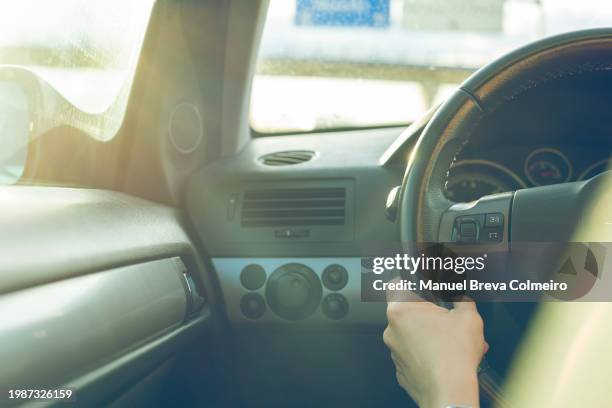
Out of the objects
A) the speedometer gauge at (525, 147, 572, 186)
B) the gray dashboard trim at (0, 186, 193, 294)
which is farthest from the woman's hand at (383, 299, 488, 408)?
the speedometer gauge at (525, 147, 572, 186)

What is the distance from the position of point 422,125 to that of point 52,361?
1226mm

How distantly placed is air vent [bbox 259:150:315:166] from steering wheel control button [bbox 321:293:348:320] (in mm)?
509

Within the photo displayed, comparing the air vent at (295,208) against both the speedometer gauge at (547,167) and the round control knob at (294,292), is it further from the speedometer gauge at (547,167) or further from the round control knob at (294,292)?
the speedometer gauge at (547,167)

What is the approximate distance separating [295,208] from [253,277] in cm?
27

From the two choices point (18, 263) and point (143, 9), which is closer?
point (18, 263)

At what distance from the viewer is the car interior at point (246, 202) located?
54.2 inches

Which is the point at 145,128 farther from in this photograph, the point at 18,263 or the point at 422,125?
the point at 18,263

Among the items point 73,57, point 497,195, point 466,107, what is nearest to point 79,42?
point 73,57

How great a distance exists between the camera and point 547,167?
2.09 m

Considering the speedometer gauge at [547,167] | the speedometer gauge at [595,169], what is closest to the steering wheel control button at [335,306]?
the speedometer gauge at [547,167]

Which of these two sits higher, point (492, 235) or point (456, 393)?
point (492, 235)

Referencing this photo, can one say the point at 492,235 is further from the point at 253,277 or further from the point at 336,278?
the point at 253,277

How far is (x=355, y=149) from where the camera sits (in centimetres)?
243

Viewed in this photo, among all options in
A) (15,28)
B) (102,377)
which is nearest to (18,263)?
(102,377)
